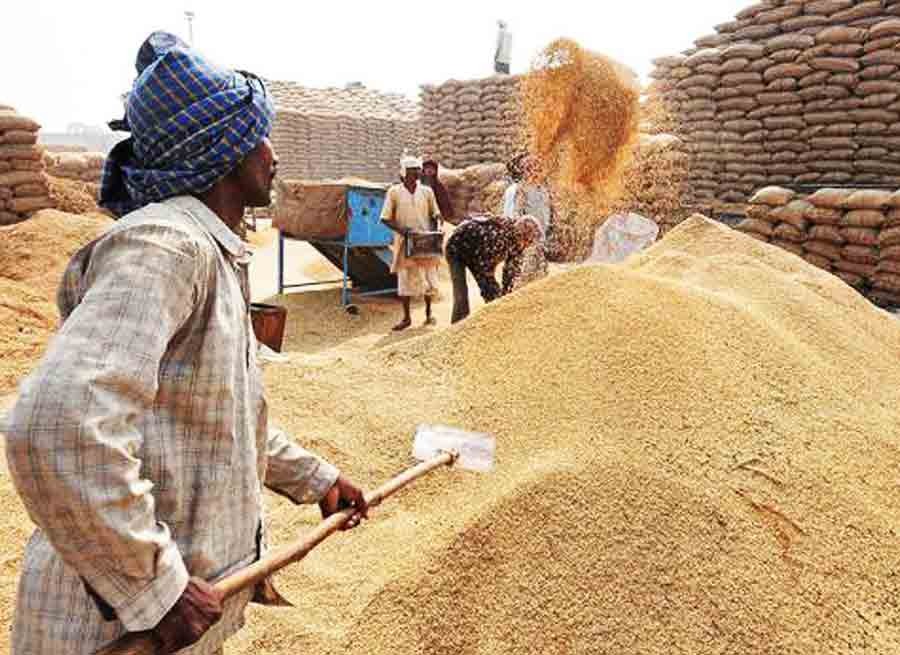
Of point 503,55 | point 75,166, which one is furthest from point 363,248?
point 503,55

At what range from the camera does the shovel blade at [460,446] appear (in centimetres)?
205

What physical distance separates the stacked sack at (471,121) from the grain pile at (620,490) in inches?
344

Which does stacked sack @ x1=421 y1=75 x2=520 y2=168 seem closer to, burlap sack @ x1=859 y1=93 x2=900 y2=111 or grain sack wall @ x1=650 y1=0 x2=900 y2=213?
grain sack wall @ x1=650 y1=0 x2=900 y2=213

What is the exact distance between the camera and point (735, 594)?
1.66m

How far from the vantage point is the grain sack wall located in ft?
22.8

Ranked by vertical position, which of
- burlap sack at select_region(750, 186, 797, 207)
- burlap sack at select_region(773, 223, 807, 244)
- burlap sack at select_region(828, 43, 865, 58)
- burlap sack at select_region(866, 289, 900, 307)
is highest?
burlap sack at select_region(828, 43, 865, 58)

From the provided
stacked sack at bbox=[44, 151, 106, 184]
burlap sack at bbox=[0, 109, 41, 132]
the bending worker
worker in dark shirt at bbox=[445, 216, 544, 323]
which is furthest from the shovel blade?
stacked sack at bbox=[44, 151, 106, 184]

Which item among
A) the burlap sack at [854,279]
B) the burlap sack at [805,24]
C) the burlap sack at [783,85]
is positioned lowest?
the burlap sack at [854,279]

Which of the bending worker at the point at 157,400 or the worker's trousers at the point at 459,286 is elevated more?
the bending worker at the point at 157,400

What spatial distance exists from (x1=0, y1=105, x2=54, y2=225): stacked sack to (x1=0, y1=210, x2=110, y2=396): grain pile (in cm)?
57

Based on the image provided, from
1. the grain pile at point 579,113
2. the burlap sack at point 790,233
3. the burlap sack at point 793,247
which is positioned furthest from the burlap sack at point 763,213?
the grain pile at point 579,113

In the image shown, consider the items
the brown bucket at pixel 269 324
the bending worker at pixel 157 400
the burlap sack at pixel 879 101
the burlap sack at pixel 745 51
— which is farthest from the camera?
the burlap sack at pixel 745 51

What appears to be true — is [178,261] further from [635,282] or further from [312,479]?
[635,282]

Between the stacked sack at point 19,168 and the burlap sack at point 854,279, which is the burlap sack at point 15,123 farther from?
the burlap sack at point 854,279
